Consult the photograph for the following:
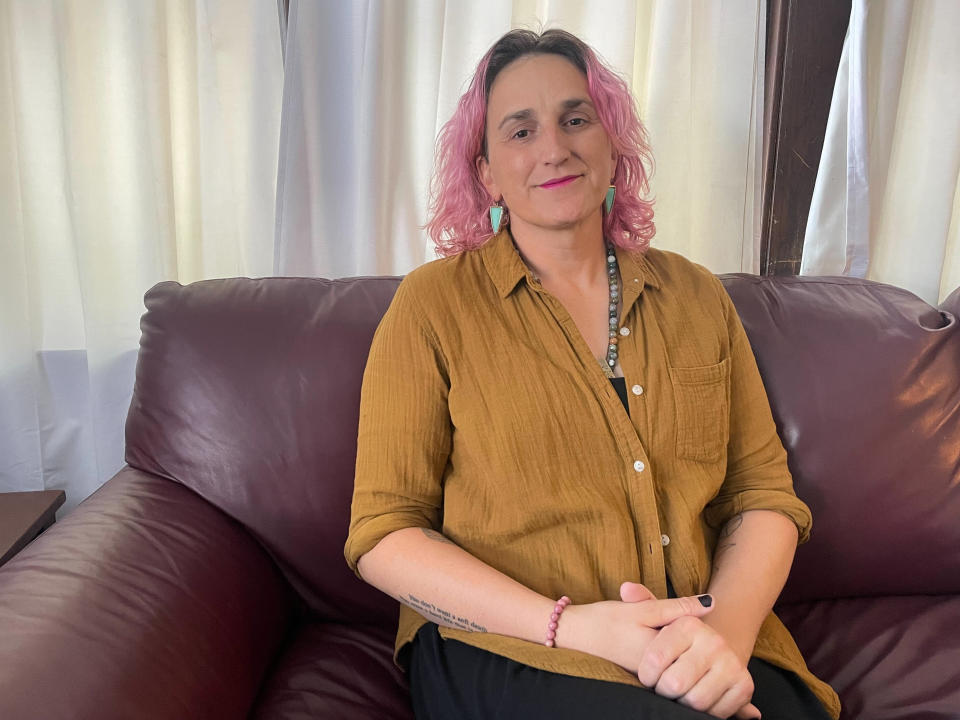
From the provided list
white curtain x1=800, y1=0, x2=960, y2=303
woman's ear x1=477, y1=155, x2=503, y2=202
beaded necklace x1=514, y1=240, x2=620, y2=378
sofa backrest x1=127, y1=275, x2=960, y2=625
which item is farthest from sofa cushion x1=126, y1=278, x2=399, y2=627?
white curtain x1=800, y1=0, x2=960, y2=303

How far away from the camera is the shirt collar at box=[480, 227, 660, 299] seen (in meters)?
1.20

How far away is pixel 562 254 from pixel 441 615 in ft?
1.91

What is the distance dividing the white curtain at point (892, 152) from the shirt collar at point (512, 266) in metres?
0.80

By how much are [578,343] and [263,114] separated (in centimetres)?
Answer: 95

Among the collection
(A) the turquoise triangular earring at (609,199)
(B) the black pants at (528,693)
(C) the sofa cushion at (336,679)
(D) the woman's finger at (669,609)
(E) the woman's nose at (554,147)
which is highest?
(E) the woman's nose at (554,147)

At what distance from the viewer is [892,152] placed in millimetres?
1854

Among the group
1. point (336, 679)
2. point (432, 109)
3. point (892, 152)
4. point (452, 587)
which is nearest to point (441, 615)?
point (452, 587)

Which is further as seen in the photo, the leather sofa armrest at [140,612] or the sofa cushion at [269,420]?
the sofa cushion at [269,420]

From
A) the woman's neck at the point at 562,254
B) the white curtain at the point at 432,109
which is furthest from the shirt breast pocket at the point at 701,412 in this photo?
the white curtain at the point at 432,109

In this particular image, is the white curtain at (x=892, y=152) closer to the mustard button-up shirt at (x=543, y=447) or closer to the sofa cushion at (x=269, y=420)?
the mustard button-up shirt at (x=543, y=447)

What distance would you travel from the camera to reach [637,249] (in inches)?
52.2

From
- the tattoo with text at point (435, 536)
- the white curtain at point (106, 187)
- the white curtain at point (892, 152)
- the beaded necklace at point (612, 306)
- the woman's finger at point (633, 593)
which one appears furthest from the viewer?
the white curtain at point (892, 152)

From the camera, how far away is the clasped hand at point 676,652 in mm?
892

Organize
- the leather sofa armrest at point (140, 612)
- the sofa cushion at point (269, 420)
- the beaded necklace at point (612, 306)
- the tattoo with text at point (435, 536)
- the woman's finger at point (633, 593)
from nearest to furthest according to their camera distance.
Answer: the leather sofa armrest at point (140, 612) → the woman's finger at point (633, 593) → the tattoo with text at point (435, 536) → the beaded necklace at point (612, 306) → the sofa cushion at point (269, 420)
